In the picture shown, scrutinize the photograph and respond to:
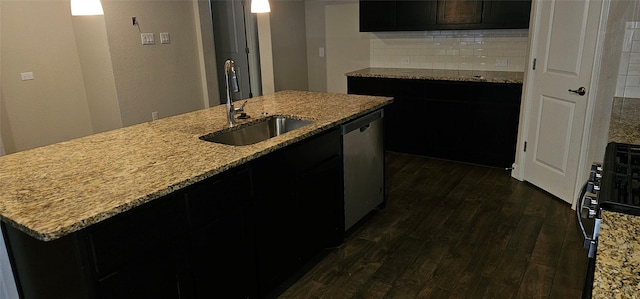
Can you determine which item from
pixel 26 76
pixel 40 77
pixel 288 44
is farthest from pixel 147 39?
pixel 288 44

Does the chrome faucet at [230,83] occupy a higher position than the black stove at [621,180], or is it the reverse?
the chrome faucet at [230,83]

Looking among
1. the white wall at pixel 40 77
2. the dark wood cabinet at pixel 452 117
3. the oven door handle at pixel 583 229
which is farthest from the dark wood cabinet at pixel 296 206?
the white wall at pixel 40 77

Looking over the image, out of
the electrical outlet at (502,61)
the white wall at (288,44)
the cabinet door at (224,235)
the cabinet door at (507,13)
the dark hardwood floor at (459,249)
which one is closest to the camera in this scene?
the cabinet door at (224,235)

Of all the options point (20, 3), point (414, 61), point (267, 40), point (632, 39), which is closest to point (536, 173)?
point (632, 39)

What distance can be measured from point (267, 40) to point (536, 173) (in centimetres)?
368

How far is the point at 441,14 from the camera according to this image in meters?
4.55

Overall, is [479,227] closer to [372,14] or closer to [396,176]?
[396,176]

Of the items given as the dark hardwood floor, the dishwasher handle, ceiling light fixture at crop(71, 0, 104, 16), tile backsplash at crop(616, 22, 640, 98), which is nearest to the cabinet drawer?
the dark hardwood floor

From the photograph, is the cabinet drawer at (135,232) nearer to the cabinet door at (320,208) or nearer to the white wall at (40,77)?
the cabinet door at (320,208)

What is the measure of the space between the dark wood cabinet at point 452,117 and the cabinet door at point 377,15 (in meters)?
0.66

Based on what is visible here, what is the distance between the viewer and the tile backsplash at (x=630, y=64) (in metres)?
2.62

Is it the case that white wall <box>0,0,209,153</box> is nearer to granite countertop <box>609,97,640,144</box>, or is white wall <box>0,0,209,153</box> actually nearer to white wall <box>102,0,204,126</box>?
white wall <box>102,0,204,126</box>

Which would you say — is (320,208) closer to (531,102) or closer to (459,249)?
(459,249)

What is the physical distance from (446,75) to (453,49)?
57 centimetres
